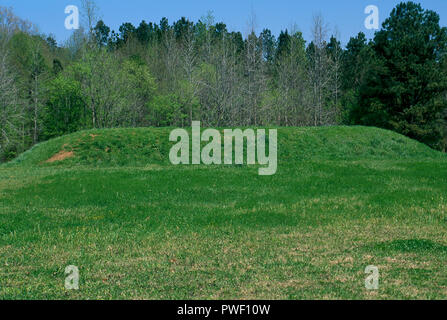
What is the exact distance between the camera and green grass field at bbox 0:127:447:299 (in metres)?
7.59

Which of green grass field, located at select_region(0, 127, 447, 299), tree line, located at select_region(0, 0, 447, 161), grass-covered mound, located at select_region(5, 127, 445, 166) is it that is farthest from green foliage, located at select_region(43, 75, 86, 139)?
green grass field, located at select_region(0, 127, 447, 299)

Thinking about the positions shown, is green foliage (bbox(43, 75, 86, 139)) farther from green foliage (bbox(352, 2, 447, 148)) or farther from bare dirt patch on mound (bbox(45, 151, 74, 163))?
green foliage (bbox(352, 2, 447, 148))

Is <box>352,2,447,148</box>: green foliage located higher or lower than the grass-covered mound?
higher

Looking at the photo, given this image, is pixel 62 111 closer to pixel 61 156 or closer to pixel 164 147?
A: pixel 61 156

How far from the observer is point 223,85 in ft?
158

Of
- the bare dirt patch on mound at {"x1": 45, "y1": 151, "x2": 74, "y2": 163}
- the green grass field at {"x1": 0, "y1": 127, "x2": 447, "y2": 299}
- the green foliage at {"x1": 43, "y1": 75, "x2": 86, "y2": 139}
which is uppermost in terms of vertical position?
the green foliage at {"x1": 43, "y1": 75, "x2": 86, "y2": 139}

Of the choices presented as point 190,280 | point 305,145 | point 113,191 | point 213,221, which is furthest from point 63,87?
point 190,280

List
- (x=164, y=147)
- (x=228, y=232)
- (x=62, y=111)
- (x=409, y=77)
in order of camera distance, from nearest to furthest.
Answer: (x=228, y=232) < (x=164, y=147) < (x=409, y=77) < (x=62, y=111)

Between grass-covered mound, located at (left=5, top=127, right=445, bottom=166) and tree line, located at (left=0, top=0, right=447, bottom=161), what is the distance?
1311cm

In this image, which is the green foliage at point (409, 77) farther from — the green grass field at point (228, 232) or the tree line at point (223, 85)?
the green grass field at point (228, 232)

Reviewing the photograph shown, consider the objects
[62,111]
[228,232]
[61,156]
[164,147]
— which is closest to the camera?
[228,232]

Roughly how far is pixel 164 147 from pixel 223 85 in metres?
18.8

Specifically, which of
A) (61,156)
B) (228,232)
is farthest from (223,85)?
(228,232)
